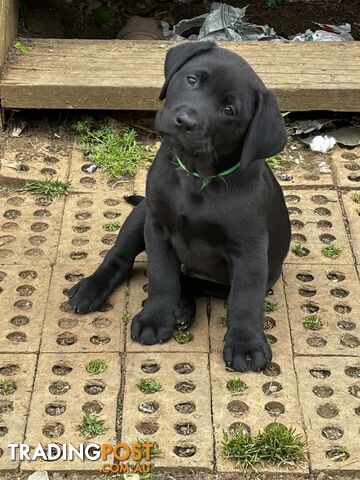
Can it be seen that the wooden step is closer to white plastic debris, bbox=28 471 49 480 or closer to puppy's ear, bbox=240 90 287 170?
puppy's ear, bbox=240 90 287 170

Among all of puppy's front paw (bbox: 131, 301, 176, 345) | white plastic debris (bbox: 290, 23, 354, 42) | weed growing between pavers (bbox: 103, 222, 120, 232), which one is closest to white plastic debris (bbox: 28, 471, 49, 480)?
puppy's front paw (bbox: 131, 301, 176, 345)

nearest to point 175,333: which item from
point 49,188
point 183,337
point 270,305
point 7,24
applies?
point 183,337

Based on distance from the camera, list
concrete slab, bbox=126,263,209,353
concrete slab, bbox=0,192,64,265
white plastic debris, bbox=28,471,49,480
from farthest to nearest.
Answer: concrete slab, bbox=0,192,64,265, concrete slab, bbox=126,263,209,353, white plastic debris, bbox=28,471,49,480

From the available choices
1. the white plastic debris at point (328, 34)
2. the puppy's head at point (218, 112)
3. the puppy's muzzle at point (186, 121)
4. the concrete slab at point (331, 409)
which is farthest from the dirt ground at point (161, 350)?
the white plastic debris at point (328, 34)

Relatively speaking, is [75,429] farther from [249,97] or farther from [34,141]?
[34,141]

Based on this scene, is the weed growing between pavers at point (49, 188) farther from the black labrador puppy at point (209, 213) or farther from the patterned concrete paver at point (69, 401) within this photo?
the patterned concrete paver at point (69, 401)

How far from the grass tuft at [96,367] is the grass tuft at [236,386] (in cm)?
47

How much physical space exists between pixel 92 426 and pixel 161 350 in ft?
1.67

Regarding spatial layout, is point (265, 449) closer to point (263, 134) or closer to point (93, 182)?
point (263, 134)

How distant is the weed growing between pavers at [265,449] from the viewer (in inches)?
127

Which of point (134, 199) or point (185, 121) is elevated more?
point (185, 121)

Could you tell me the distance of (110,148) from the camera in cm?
516

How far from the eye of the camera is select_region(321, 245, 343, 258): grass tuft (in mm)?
4371

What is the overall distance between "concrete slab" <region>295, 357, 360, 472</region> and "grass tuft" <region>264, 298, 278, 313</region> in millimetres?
328
